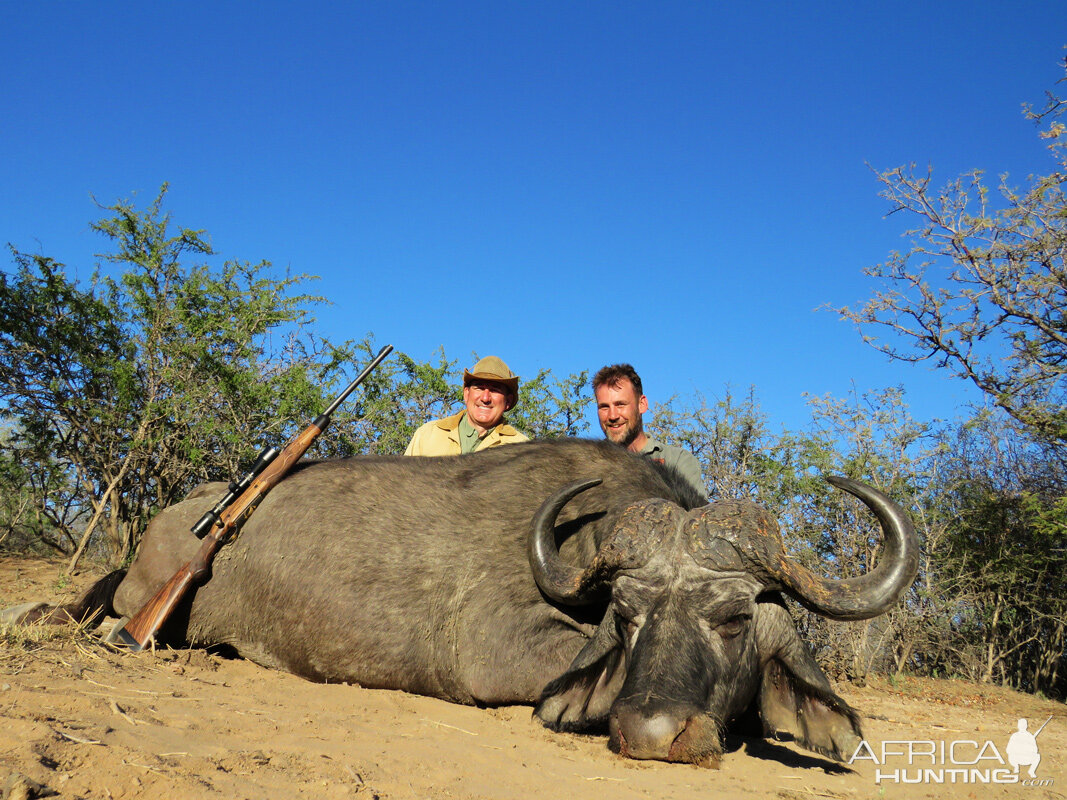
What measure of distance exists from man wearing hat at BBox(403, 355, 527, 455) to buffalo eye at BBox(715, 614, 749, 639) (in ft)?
12.7

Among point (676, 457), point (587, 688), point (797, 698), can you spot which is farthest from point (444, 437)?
point (797, 698)

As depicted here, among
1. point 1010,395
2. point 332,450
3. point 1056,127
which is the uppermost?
point 1056,127

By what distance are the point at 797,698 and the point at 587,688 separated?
1179 mm

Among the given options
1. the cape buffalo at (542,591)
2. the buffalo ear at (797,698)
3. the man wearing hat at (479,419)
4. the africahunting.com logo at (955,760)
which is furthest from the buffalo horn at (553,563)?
the man wearing hat at (479,419)

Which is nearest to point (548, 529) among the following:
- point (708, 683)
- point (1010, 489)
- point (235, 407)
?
point (708, 683)

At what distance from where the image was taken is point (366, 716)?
4156 millimetres

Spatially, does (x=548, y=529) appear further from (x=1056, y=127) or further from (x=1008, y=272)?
(x=1056, y=127)

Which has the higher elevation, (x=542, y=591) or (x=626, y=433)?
(x=626, y=433)

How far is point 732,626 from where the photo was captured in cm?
412

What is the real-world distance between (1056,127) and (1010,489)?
4.33 meters

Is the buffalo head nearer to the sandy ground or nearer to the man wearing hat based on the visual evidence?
the sandy ground

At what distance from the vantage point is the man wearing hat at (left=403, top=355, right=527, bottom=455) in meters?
7.78

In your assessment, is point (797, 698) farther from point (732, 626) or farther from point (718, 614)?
point (718, 614)

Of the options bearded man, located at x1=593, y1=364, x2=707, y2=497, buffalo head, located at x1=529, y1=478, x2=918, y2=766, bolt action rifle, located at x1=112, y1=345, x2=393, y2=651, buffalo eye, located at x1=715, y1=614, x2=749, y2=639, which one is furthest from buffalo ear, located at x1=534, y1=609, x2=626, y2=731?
bearded man, located at x1=593, y1=364, x2=707, y2=497
